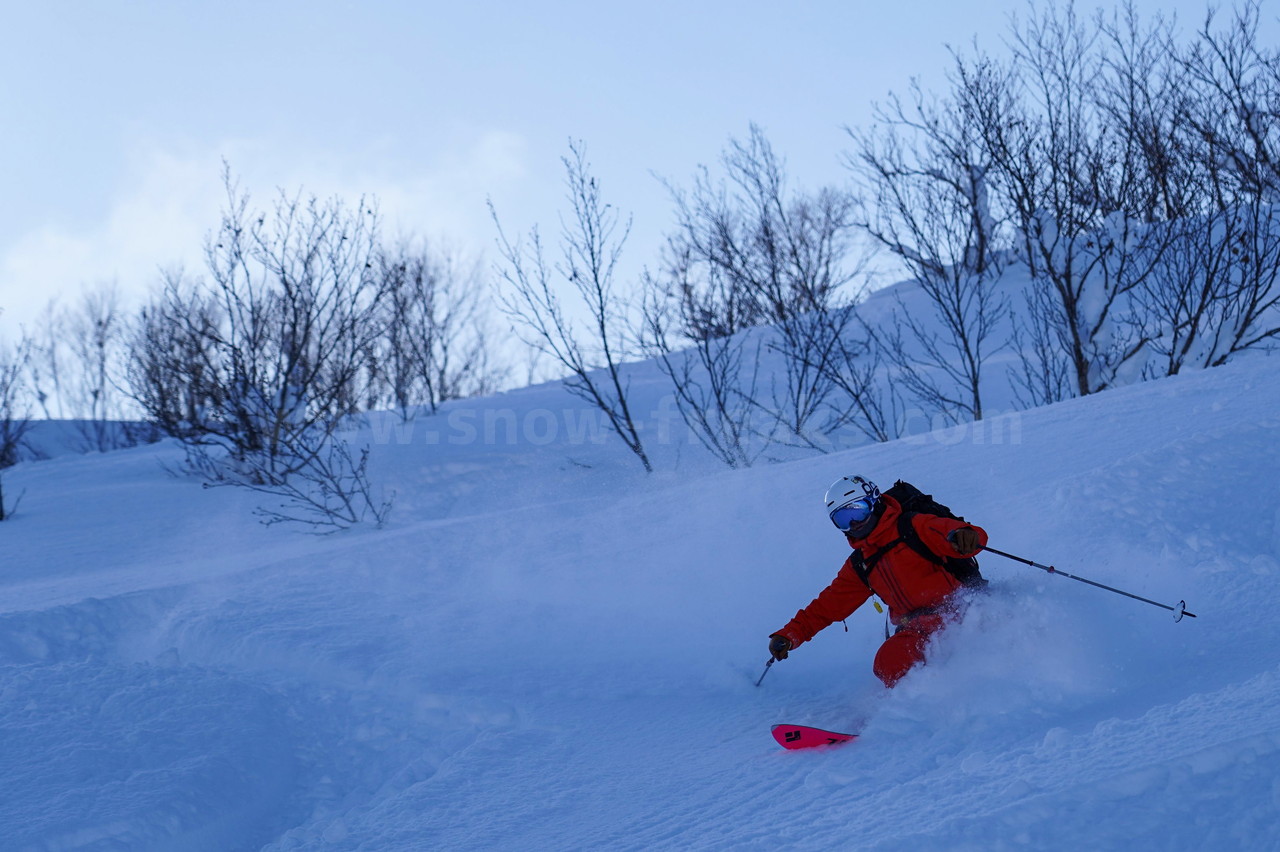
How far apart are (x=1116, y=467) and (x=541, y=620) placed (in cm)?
364

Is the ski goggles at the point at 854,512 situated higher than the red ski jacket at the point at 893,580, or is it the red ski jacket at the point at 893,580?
the ski goggles at the point at 854,512

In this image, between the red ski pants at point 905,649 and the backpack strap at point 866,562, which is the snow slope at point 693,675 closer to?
the red ski pants at point 905,649

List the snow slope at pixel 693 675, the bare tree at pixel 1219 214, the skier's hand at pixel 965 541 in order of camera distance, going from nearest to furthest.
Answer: the snow slope at pixel 693 675
the skier's hand at pixel 965 541
the bare tree at pixel 1219 214

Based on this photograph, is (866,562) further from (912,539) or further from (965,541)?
(965,541)

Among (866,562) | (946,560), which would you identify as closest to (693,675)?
(866,562)

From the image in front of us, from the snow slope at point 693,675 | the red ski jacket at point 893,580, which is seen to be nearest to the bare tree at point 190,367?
the snow slope at point 693,675

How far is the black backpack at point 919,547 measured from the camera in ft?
13.7

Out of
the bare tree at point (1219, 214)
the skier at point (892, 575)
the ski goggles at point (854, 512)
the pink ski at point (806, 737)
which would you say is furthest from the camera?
the bare tree at point (1219, 214)

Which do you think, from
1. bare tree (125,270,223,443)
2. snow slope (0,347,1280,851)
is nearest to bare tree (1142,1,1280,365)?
snow slope (0,347,1280,851)

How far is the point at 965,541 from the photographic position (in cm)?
395

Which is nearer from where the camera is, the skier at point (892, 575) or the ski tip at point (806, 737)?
the ski tip at point (806, 737)

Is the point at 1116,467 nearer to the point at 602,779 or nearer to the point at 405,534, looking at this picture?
the point at 602,779

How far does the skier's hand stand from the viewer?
3.95m

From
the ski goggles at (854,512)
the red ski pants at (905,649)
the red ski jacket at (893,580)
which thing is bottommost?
the red ski pants at (905,649)
